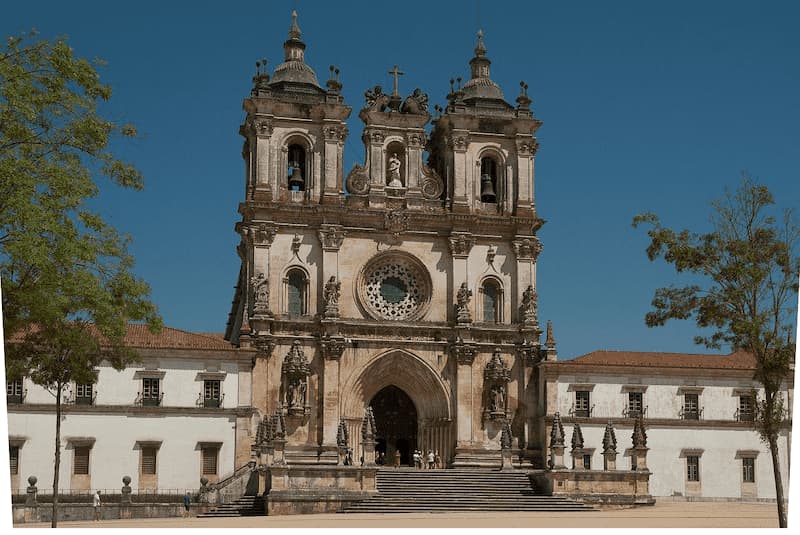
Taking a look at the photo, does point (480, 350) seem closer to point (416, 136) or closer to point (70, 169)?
point (416, 136)

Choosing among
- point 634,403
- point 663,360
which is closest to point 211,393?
point 634,403

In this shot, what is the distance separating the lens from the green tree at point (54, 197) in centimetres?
2103

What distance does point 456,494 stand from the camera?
3712 cm

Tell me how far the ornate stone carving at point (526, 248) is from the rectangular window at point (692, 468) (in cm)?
852

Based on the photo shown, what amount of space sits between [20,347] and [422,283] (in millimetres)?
21546

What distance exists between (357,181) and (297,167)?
2.10 meters

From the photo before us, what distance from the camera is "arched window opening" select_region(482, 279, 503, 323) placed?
45.3 m

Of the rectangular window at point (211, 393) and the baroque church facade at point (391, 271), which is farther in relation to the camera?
the baroque church facade at point (391, 271)

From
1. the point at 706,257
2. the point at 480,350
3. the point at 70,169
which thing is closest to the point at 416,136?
the point at 480,350

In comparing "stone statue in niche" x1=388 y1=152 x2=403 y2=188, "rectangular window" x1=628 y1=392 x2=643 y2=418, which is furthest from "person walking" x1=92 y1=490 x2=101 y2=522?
"rectangular window" x1=628 y1=392 x2=643 y2=418

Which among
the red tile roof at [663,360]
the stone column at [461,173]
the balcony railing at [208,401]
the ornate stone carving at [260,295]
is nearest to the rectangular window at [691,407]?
the red tile roof at [663,360]

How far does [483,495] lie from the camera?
37.3 m

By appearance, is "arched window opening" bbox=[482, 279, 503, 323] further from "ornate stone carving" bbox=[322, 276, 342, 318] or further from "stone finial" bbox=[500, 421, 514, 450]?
"ornate stone carving" bbox=[322, 276, 342, 318]

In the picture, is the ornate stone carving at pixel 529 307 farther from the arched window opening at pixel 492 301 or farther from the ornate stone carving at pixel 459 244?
the ornate stone carving at pixel 459 244
